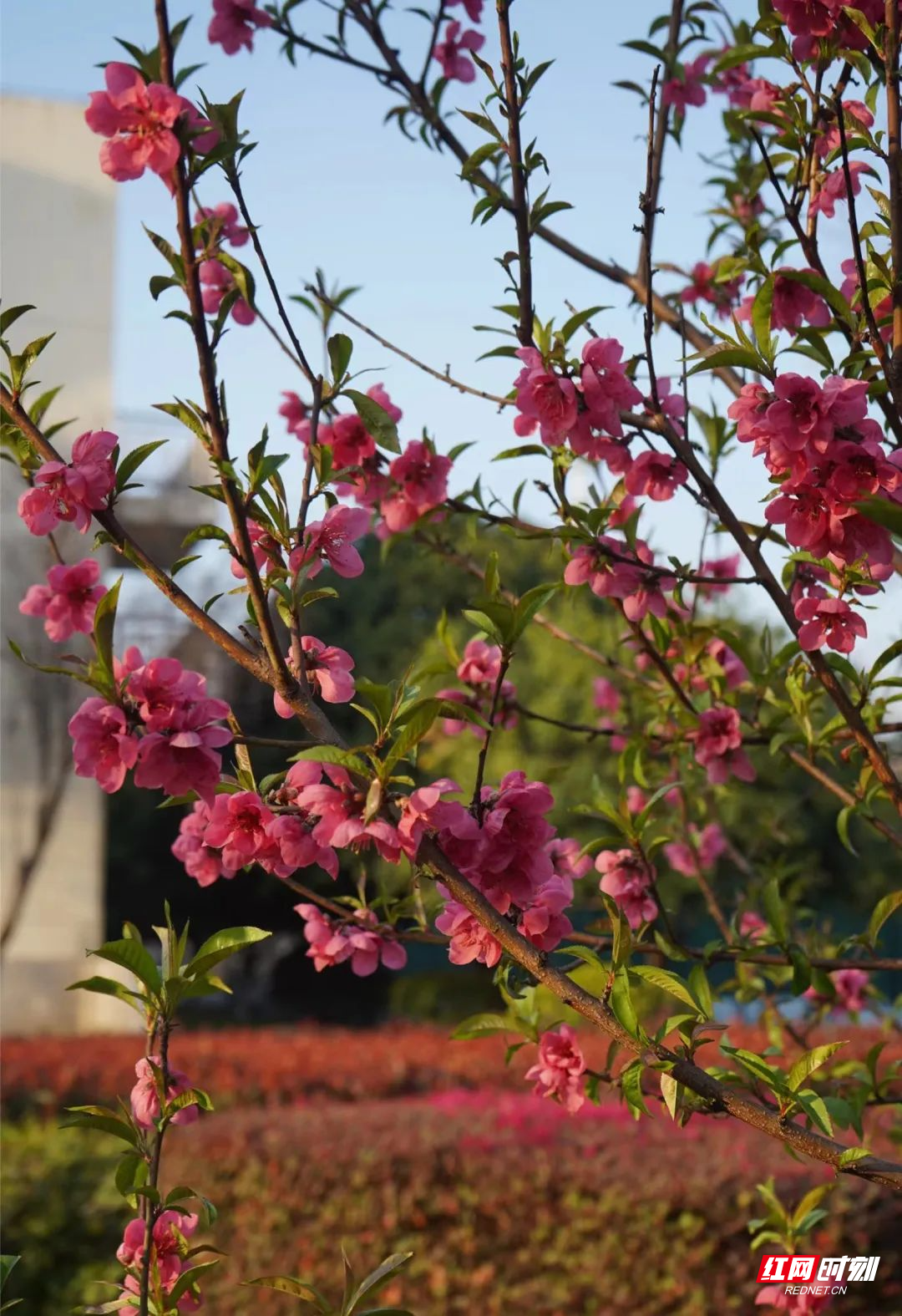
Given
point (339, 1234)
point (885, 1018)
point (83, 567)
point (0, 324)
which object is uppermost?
point (0, 324)

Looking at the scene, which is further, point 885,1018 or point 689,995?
point 885,1018

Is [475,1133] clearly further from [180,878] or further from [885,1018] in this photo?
[180,878]

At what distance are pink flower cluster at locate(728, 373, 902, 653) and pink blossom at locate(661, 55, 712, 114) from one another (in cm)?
125

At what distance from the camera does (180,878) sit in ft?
58.8

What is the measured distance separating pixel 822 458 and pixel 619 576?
1.93 ft

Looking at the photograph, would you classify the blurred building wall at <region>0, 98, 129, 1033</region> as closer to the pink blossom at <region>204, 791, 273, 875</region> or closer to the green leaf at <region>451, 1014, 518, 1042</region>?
the green leaf at <region>451, 1014, 518, 1042</region>

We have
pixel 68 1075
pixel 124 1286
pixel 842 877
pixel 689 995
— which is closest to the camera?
pixel 689 995

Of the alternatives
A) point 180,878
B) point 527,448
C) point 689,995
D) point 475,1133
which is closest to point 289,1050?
point 475,1133

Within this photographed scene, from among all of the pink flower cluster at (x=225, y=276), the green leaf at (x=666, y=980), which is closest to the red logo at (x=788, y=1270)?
the green leaf at (x=666, y=980)

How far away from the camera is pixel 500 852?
1141mm

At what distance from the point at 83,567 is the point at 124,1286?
0.75 metres

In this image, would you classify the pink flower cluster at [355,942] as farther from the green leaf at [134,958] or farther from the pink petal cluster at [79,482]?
the pink petal cluster at [79,482]

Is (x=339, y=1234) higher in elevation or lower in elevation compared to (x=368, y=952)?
lower

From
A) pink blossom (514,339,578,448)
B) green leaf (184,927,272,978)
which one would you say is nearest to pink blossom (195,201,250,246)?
pink blossom (514,339,578,448)
